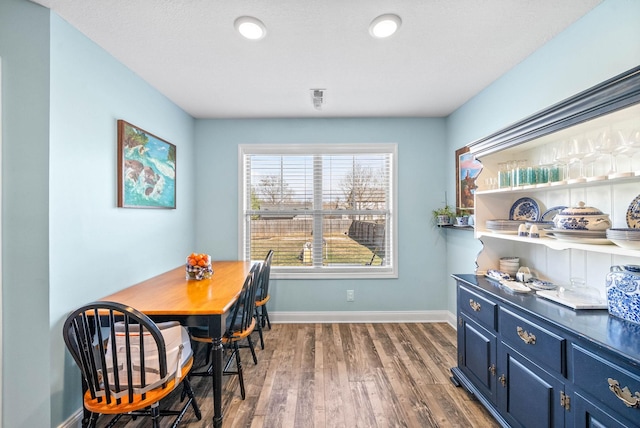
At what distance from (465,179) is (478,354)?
178 centimetres

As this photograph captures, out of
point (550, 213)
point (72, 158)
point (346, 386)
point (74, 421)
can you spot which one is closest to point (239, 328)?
point (346, 386)

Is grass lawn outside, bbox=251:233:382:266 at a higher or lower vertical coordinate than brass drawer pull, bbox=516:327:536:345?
higher

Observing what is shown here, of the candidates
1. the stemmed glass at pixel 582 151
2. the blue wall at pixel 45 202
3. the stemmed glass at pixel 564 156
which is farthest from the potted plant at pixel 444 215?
the blue wall at pixel 45 202

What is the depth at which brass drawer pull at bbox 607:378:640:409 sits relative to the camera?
3.27 ft

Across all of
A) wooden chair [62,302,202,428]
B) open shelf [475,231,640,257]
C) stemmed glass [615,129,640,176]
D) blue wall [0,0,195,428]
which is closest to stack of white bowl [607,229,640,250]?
open shelf [475,231,640,257]

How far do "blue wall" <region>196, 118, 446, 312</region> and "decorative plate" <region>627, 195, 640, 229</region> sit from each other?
2.04 meters

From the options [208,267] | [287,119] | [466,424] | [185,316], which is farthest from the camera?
[287,119]

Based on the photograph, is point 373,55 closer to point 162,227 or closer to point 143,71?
point 143,71

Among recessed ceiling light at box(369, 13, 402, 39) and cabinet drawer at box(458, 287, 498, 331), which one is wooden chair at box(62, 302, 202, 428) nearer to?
cabinet drawer at box(458, 287, 498, 331)

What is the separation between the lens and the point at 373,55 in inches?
82.7

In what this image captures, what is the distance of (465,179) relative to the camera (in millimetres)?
3037

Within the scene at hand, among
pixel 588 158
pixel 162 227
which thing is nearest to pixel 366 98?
pixel 588 158

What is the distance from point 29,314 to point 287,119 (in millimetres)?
2831

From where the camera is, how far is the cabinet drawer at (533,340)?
131cm
